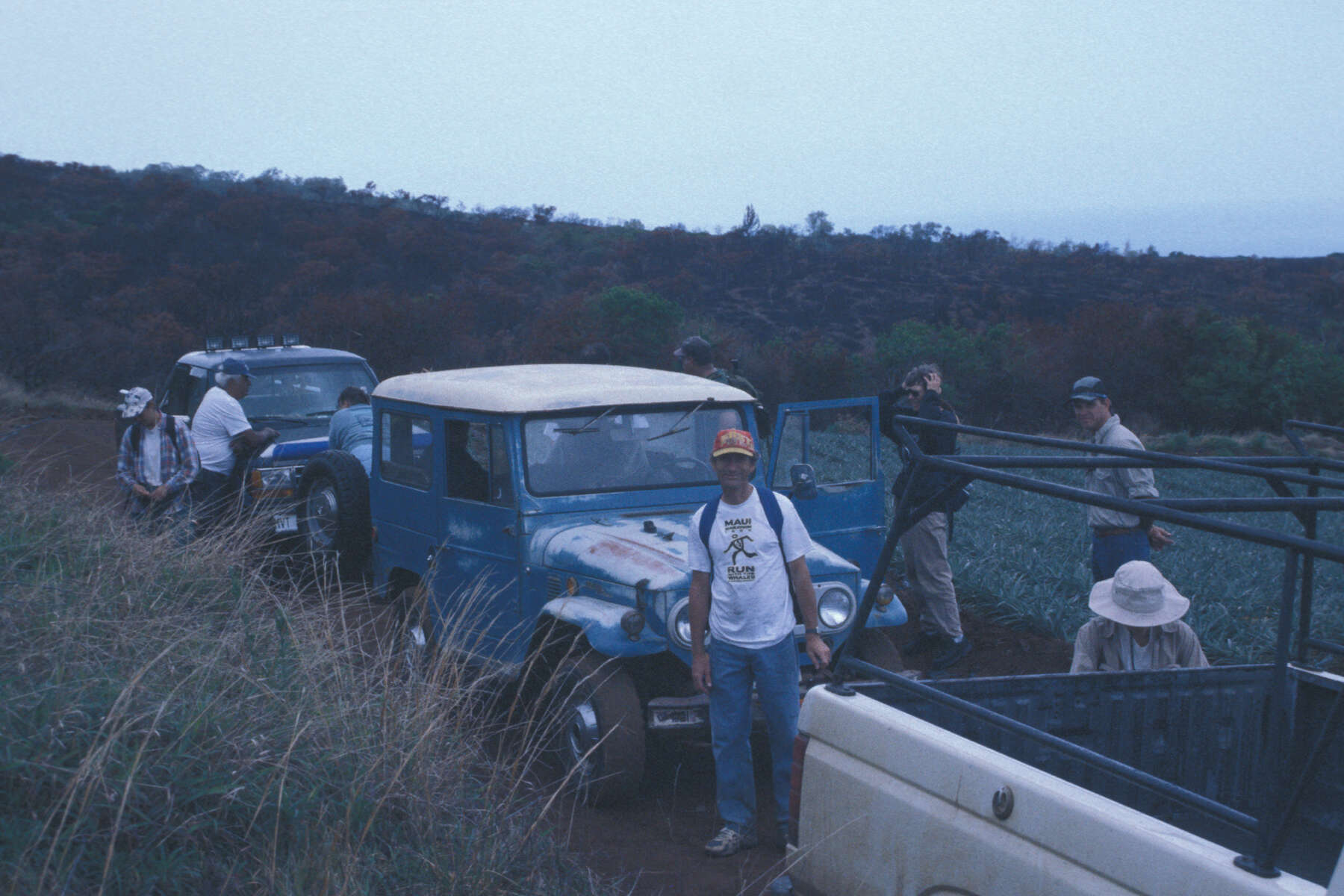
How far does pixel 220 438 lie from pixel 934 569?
550 cm

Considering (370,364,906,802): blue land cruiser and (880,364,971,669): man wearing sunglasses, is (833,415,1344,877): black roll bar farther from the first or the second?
(880,364,971,669): man wearing sunglasses

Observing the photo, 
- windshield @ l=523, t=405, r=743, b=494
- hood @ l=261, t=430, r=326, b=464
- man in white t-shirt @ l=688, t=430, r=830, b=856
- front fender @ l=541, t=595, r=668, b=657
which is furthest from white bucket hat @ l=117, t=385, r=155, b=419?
man in white t-shirt @ l=688, t=430, r=830, b=856

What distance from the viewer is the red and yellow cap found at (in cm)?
484

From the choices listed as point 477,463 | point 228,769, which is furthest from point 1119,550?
point 228,769

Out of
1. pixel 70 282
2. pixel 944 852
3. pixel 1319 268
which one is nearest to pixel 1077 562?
pixel 944 852

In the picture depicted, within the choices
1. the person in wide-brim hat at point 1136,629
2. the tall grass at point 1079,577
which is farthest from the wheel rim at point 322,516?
the person in wide-brim hat at point 1136,629

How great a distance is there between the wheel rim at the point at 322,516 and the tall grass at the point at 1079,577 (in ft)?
16.9

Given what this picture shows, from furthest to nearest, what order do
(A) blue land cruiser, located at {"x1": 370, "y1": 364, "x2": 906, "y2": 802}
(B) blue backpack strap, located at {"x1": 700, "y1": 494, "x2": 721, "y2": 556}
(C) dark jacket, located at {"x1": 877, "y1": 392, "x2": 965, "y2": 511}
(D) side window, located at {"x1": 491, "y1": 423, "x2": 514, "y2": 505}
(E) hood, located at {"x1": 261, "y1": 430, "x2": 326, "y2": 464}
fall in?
(E) hood, located at {"x1": 261, "y1": 430, "x2": 326, "y2": 464} < (C) dark jacket, located at {"x1": 877, "y1": 392, "x2": 965, "y2": 511} < (D) side window, located at {"x1": 491, "y1": 423, "x2": 514, "y2": 505} < (A) blue land cruiser, located at {"x1": 370, "y1": 364, "x2": 906, "y2": 802} < (B) blue backpack strap, located at {"x1": 700, "y1": 494, "x2": 721, "y2": 556}

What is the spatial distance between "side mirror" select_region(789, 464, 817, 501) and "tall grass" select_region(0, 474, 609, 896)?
2054 mm

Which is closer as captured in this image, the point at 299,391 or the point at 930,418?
the point at 930,418

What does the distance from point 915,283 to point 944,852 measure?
56.3 metres

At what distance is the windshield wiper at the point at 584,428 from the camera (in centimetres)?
622

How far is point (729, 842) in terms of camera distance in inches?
193

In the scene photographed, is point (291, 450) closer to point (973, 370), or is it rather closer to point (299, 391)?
point (299, 391)
